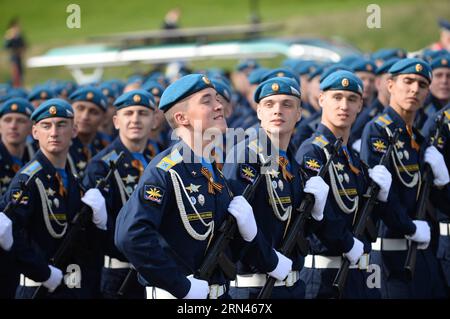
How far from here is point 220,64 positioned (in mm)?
36000

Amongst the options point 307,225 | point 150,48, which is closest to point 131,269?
point 307,225

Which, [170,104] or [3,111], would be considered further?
[3,111]

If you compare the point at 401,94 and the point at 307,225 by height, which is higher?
the point at 401,94

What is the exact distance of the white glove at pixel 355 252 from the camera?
7285 mm

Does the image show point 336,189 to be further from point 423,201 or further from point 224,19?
point 224,19

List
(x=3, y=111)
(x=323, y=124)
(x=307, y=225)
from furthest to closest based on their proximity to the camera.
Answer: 1. (x=3, y=111)
2. (x=323, y=124)
3. (x=307, y=225)

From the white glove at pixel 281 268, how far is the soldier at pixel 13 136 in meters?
3.78

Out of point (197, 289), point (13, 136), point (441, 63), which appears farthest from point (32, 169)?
point (441, 63)

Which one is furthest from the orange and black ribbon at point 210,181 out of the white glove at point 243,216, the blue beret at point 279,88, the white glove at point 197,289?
the blue beret at point 279,88

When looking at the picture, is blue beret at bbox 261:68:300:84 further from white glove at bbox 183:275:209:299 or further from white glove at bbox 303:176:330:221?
white glove at bbox 183:275:209:299

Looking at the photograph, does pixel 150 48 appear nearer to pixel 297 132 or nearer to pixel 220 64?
pixel 220 64

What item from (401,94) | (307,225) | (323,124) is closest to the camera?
(307,225)

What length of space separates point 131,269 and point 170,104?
269 centimetres

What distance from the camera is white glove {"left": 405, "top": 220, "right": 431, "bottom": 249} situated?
7977 millimetres
